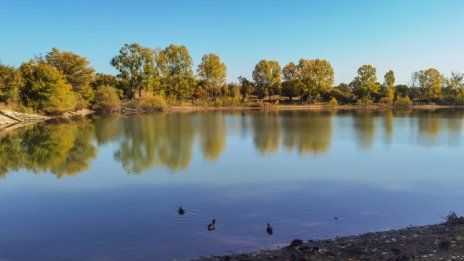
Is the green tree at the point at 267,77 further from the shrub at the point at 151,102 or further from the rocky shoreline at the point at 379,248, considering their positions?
the rocky shoreline at the point at 379,248

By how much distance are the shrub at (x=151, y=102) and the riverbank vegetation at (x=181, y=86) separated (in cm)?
16

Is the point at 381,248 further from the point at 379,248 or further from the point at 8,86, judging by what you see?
the point at 8,86

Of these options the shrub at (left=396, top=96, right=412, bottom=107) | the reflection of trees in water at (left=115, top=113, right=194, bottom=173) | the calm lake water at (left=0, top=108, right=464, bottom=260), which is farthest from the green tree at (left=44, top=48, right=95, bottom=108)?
the shrub at (left=396, top=96, right=412, bottom=107)

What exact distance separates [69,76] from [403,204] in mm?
57016

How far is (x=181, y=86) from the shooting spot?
7644cm

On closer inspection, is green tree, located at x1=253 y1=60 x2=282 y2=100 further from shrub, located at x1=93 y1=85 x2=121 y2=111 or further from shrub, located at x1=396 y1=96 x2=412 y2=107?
shrub, located at x1=93 y1=85 x2=121 y2=111

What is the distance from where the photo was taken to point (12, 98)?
45062mm

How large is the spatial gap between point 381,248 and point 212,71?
253 feet

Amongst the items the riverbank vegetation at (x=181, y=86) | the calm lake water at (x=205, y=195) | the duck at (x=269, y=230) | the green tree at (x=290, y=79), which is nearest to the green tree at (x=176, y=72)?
the riverbank vegetation at (x=181, y=86)

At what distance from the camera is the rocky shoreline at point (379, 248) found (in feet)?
20.1

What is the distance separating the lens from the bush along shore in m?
6.12

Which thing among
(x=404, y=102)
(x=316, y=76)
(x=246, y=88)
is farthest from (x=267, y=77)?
(x=404, y=102)

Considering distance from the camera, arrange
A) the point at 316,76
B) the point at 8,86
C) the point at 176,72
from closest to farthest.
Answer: the point at 8,86 → the point at 176,72 → the point at 316,76

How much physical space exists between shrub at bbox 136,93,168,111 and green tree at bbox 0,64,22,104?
73.5ft
